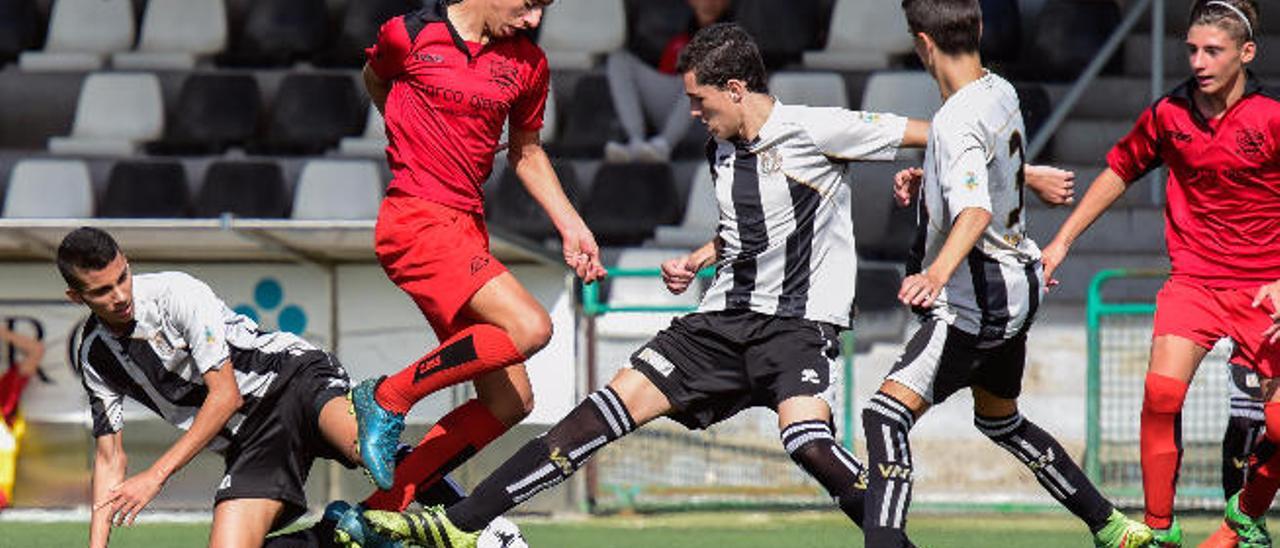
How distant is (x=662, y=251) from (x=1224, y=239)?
459cm

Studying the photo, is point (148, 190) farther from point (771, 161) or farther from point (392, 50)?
point (771, 161)

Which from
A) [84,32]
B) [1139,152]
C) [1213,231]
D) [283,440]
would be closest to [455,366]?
[283,440]

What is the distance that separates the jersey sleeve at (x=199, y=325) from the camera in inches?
283

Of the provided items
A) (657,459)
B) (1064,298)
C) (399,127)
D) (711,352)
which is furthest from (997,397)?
(1064,298)

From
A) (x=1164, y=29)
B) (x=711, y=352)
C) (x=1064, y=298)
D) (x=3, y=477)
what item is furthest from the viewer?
(x=1164, y=29)

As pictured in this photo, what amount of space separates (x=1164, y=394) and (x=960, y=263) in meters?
1.56

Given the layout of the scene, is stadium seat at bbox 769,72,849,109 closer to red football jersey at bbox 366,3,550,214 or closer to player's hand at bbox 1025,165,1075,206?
red football jersey at bbox 366,3,550,214

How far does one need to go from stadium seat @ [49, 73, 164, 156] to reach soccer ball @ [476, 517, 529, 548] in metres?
7.13

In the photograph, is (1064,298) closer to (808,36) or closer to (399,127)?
(808,36)

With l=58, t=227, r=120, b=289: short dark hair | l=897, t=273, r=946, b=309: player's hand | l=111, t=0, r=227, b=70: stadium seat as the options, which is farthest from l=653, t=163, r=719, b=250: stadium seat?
l=897, t=273, r=946, b=309: player's hand

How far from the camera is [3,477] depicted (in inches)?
426

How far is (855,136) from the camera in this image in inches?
285

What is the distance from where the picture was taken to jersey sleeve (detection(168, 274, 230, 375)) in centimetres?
720

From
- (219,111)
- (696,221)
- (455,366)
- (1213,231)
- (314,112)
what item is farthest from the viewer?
(219,111)
